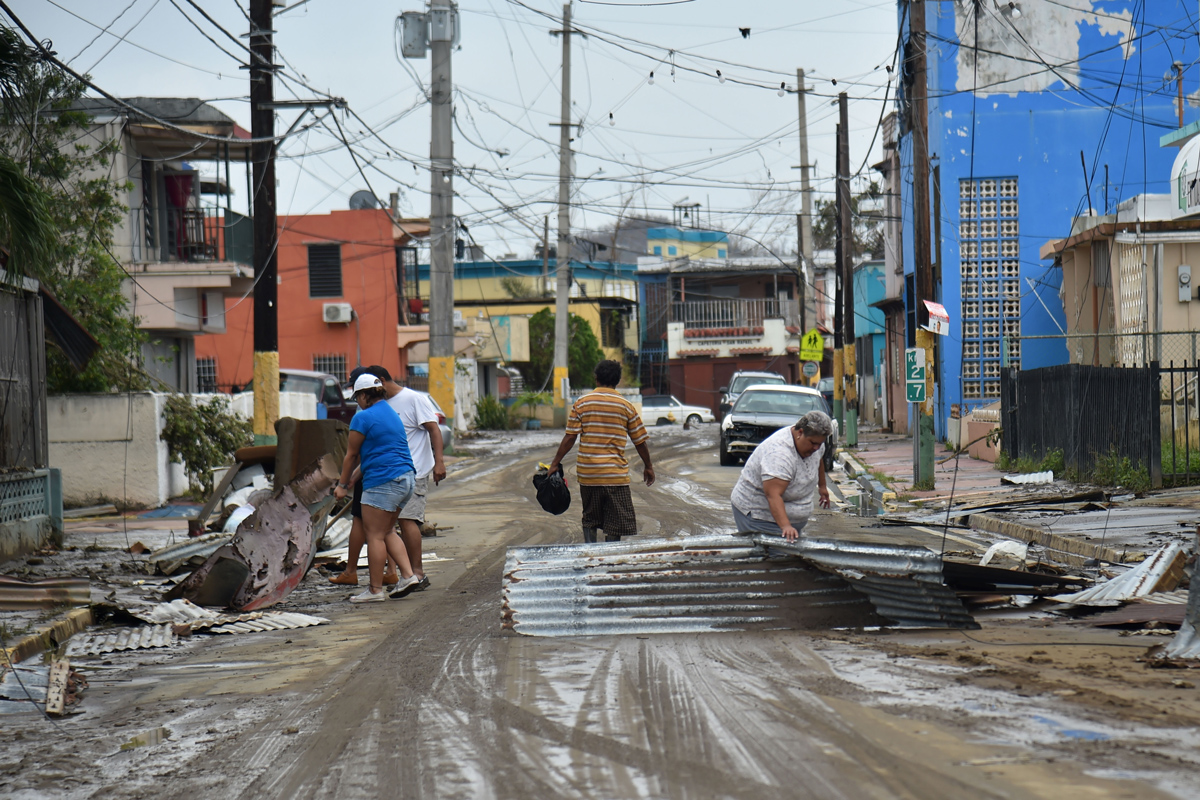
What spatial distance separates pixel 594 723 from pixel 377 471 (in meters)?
4.45

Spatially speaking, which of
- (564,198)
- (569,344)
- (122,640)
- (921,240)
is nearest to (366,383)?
(122,640)

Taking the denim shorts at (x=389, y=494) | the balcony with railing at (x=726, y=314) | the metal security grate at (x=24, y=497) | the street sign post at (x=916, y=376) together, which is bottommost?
the metal security grate at (x=24, y=497)

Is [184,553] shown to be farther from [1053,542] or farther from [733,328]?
[733,328]

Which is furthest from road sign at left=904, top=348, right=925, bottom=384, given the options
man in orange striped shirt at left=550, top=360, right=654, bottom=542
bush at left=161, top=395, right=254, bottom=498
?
bush at left=161, top=395, right=254, bottom=498

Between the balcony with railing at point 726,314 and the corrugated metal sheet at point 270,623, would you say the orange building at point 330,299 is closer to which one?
the balcony with railing at point 726,314

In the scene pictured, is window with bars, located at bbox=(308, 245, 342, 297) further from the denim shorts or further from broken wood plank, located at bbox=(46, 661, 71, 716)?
broken wood plank, located at bbox=(46, 661, 71, 716)

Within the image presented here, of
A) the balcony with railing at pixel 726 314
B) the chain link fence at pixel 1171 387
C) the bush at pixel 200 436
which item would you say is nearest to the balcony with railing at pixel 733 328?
the balcony with railing at pixel 726 314

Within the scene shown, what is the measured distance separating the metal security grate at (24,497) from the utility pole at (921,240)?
1162 centimetres

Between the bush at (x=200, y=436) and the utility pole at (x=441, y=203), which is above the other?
the utility pole at (x=441, y=203)

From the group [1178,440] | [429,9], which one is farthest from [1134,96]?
[429,9]

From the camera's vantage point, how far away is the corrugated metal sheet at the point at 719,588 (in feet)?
22.9

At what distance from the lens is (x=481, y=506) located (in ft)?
56.5

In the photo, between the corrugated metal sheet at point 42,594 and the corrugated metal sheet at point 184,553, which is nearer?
the corrugated metal sheet at point 42,594

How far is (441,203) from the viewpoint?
26578 millimetres
